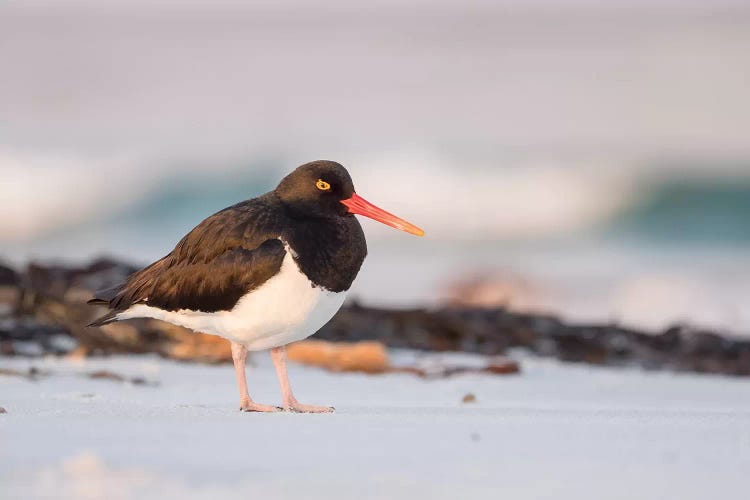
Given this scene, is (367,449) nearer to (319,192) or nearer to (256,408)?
(256,408)

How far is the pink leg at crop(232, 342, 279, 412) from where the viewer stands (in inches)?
196

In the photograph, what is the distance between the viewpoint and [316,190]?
5.37 meters

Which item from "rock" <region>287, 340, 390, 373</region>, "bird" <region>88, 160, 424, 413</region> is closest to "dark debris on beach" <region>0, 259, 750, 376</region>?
"rock" <region>287, 340, 390, 373</region>

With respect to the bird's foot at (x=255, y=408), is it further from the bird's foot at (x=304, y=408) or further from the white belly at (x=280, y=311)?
the white belly at (x=280, y=311)

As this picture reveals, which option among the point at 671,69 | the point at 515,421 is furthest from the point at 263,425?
the point at 671,69

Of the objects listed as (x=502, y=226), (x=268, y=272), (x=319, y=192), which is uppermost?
(x=502, y=226)

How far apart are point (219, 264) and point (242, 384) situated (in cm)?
51

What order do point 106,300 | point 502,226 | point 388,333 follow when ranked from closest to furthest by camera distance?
point 106,300, point 388,333, point 502,226

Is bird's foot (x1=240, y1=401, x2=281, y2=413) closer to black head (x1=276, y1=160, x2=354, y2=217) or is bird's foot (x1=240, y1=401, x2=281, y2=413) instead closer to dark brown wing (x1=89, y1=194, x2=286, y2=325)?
dark brown wing (x1=89, y1=194, x2=286, y2=325)

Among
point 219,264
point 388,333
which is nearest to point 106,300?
point 219,264

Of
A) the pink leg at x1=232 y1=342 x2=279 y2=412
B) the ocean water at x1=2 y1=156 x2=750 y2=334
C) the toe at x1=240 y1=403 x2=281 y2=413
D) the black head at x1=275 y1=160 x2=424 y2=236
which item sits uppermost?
the ocean water at x1=2 y1=156 x2=750 y2=334

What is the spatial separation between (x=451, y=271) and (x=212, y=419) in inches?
464

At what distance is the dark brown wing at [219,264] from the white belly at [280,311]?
0.04 metres

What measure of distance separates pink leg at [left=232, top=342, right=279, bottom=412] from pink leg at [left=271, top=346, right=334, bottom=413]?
10 cm
